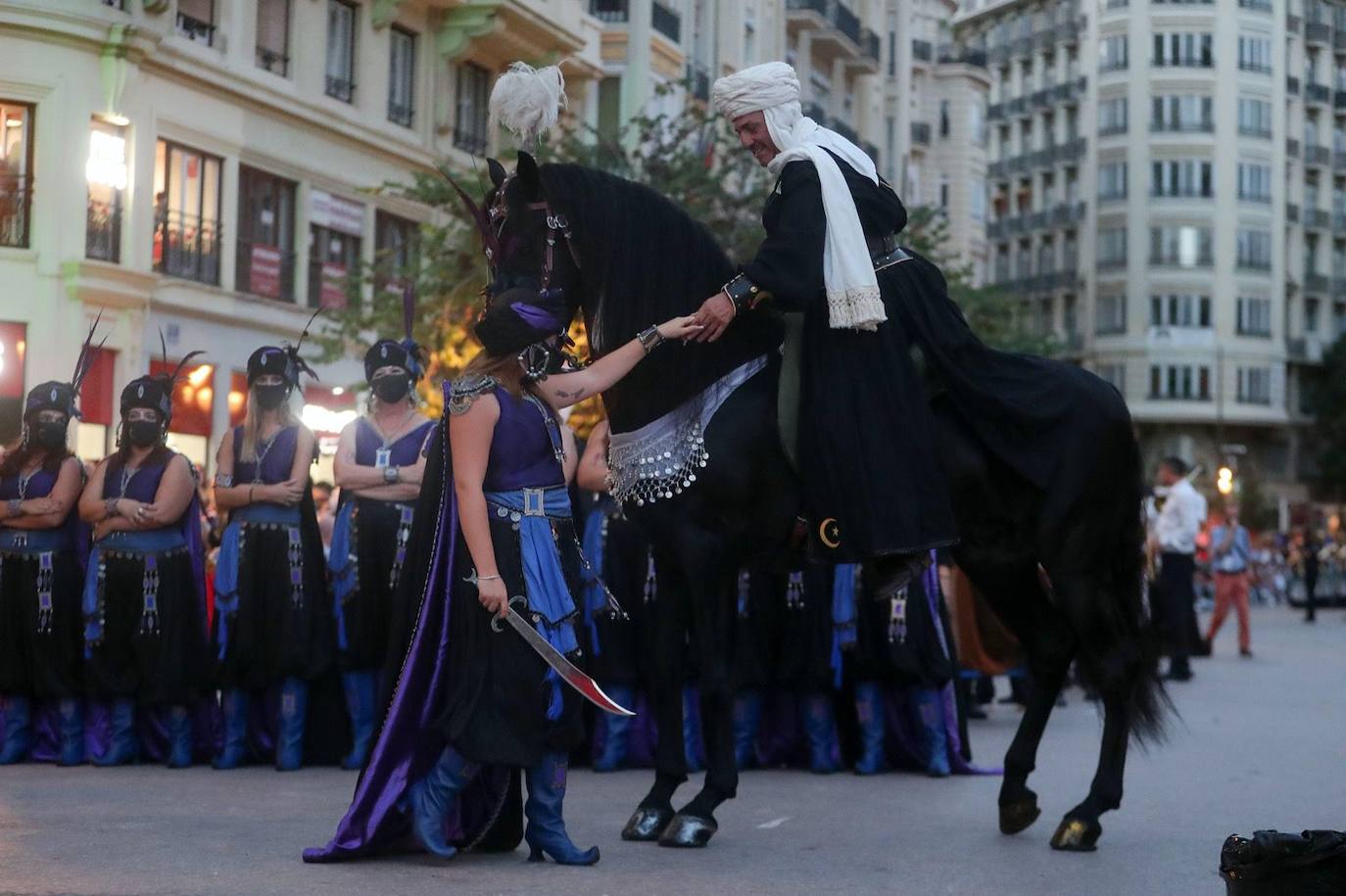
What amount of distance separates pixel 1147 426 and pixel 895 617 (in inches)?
3381

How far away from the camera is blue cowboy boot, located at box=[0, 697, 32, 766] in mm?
11648

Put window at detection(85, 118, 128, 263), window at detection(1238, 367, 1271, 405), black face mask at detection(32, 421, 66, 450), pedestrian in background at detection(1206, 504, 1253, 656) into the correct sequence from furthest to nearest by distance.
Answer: window at detection(1238, 367, 1271, 405) → window at detection(85, 118, 128, 263) → pedestrian in background at detection(1206, 504, 1253, 656) → black face mask at detection(32, 421, 66, 450)

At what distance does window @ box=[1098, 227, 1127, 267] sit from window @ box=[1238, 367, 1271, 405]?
7.38m

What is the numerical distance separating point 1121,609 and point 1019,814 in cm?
100

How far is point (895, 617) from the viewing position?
11.5 metres

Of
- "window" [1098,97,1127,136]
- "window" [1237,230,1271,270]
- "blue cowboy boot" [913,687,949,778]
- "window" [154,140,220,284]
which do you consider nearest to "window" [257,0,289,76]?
"window" [154,140,220,284]

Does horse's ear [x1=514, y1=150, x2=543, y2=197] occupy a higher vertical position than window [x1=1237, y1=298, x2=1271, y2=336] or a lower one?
lower

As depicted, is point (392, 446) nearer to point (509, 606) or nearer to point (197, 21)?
point (509, 606)

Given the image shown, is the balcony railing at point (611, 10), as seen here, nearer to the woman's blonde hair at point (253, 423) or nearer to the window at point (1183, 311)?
the woman's blonde hair at point (253, 423)

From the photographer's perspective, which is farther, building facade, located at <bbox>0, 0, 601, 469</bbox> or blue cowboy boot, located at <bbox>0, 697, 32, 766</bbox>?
building facade, located at <bbox>0, 0, 601, 469</bbox>

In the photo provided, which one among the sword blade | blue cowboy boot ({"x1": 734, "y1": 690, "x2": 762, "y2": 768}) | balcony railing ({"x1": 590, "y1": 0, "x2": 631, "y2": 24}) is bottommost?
blue cowboy boot ({"x1": 734, "y1": 690, "x2": 762, "y2": 768})

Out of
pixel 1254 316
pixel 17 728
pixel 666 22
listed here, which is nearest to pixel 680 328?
pixel 17 728

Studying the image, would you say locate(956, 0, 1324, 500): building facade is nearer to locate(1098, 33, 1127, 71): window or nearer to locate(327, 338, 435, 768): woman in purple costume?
locate(1098, 33, 1127, 71): window

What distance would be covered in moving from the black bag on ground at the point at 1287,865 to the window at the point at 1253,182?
94.3m
